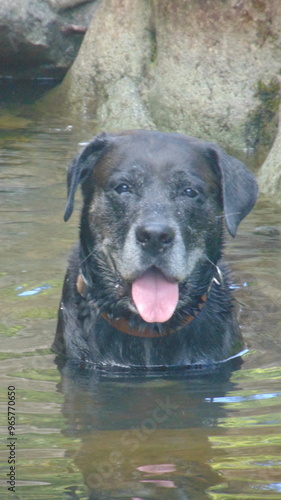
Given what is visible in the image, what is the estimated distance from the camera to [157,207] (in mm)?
4703

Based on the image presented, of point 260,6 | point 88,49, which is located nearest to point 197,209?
point 260,6

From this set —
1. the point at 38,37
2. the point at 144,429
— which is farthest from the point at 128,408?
the point at 38,37

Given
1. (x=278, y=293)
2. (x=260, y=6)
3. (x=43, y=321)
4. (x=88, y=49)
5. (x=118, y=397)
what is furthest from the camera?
(x=88, y=49)

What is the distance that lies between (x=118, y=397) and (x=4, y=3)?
898 centimetres

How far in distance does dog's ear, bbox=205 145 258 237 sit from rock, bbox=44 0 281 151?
16.8 ft

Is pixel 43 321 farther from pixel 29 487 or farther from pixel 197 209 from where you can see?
pixel 29 487

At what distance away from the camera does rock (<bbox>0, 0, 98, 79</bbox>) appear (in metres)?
12.6

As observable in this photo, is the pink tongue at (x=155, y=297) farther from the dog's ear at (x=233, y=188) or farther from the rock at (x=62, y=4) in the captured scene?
the rock at (x=62, y=4)

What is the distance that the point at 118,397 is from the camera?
4.71m

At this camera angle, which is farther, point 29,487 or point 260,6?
point 260,6

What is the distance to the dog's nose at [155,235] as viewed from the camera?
14.8ft

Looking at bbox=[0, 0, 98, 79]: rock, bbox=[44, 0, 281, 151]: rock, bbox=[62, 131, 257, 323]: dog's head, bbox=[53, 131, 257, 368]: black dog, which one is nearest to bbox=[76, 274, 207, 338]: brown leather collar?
bbox=[53, 131, 257, 368]: black dog

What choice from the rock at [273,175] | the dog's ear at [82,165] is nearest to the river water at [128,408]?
the rock at [273,175]

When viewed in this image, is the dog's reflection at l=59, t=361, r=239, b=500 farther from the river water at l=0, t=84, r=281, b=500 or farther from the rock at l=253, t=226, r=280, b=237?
the rock at l=253, t=226, r=280, b=237
